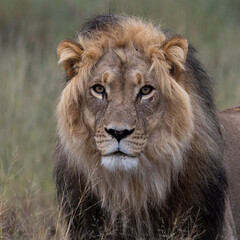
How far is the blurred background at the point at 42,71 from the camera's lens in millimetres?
6719

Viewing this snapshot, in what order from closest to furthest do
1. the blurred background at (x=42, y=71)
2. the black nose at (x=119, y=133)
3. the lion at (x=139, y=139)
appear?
the black nose at (x=119, y=133), the lion at (x=139, y=139), the blurred background at (x=42, y=71)

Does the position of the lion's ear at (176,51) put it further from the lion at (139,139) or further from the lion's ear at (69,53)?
the lion's ear at (69,53)

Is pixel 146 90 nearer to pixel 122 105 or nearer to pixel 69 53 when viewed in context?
pixel 122 105

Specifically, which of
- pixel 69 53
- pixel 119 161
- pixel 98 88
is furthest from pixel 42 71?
pixel 119 161

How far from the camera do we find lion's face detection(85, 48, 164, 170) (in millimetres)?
4809

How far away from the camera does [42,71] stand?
35.7 ft

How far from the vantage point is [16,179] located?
27.9 ft

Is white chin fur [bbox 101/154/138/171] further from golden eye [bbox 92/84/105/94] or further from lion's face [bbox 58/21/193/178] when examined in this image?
golden eye [bbox 92/84/105/94]

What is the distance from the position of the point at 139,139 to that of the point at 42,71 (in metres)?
6.16

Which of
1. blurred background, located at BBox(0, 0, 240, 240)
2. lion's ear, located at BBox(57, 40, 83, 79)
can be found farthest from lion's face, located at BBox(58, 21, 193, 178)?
blurred background, located at BBox(0, 0, 240, 240)

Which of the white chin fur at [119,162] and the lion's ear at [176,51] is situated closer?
the white chin fur at [119,162]

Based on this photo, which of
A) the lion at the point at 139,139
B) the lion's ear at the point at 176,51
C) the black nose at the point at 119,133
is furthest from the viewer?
the lion's ear at the point at 176,51

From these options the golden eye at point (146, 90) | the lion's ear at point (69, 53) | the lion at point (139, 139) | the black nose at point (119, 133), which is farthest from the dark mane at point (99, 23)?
the black nose at point (119, 133)

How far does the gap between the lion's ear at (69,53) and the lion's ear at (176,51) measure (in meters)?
0.56
